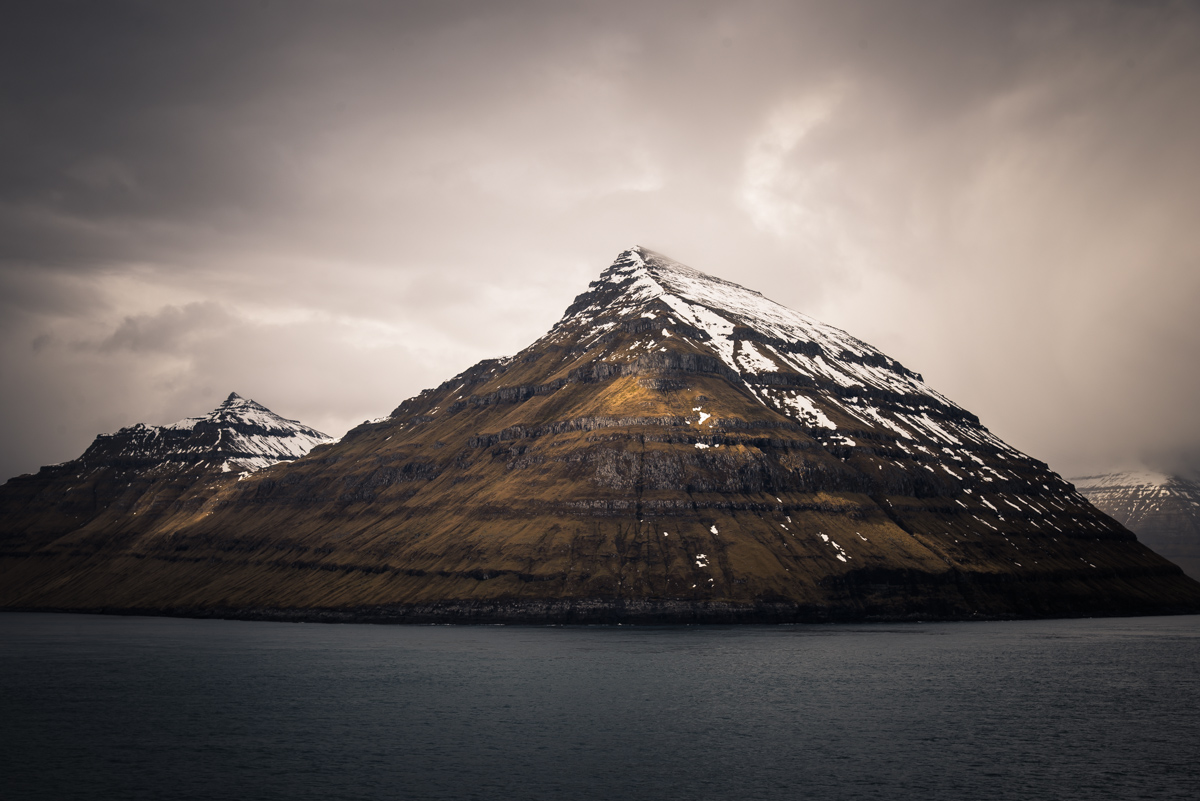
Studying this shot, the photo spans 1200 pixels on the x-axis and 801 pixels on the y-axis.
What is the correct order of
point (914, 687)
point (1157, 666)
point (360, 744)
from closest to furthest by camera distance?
point (360, 744), point (914, 687), point (1157, 666)

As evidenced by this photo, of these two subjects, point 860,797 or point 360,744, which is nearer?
point 860,797

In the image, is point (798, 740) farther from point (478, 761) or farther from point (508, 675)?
point (508, 675)

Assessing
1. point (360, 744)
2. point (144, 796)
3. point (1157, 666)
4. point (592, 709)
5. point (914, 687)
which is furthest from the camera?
point (1157, 666)

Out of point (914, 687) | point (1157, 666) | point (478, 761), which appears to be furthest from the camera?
point (1157, 666)

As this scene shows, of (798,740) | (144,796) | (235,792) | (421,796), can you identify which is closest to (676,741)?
(798,740)

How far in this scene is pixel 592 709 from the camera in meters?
128

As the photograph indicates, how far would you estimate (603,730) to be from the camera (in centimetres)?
11319

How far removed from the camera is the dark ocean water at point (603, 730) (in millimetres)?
85375

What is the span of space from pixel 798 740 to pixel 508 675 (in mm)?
71949

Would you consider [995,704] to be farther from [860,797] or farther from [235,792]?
[235,792]

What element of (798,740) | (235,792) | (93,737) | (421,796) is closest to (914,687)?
(798,740)

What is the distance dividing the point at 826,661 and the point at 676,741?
88.0m

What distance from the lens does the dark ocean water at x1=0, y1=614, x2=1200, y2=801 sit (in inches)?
3361

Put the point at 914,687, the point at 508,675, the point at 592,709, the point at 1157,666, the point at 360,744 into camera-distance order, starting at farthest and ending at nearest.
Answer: the point at 1157,666, the point at 508,675, the point at 914,687, the point at 592,709, the point at 360,744
